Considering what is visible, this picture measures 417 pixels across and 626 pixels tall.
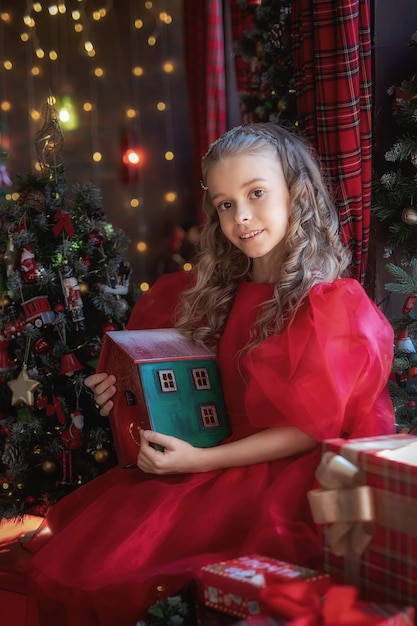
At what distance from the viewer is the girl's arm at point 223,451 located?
5.84 ft

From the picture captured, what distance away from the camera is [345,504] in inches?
53.3

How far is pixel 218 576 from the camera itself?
1.37 metres

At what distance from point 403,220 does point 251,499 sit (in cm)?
102

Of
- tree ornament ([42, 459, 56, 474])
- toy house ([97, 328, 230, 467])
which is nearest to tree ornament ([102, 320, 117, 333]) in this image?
toy house ([97, 328, 230, 467])

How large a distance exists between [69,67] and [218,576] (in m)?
4.57

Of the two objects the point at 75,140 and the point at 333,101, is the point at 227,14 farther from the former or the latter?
the point at 333,101

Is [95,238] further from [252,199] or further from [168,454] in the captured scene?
[168,454]

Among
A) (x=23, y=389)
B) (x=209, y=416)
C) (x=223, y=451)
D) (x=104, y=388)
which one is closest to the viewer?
(x=223, y=451)

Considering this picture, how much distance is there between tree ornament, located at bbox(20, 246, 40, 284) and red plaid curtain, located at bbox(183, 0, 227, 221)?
2077 millimetres

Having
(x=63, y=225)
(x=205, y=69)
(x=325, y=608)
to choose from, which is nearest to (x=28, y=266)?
(x=63, y=225)

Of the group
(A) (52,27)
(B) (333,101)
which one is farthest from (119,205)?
(B) (333,101)

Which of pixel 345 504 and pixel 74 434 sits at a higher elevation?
pixel 345 504

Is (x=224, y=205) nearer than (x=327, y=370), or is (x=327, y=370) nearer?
(x=327, y=370)

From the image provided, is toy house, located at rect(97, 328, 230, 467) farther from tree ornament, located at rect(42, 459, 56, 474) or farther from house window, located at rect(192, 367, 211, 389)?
tree ornament, located at rect(42, 459, 56, 474)
